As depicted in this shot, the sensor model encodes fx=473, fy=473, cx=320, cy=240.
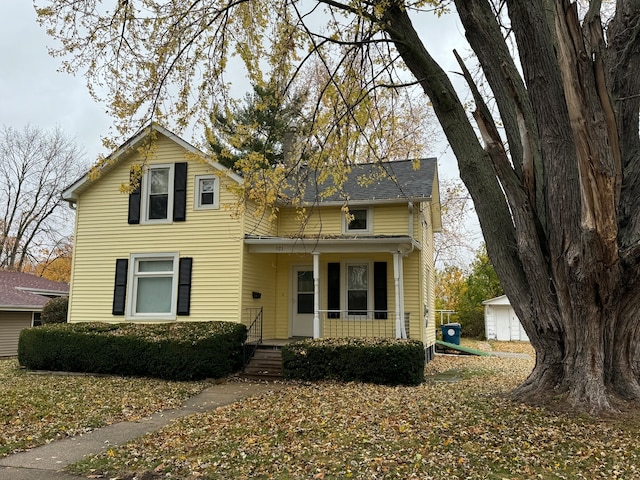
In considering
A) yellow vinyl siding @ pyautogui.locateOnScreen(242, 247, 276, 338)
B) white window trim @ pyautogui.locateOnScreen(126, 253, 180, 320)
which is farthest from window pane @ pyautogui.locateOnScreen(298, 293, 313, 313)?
white window trim @ pyautogui.locateOnScreen(126, 253, 180, 320)

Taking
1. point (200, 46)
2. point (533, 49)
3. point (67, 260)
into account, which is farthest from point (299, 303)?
point (67, 260)

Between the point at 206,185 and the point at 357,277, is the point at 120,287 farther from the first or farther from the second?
the point at 357,277

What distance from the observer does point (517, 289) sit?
19.5ft

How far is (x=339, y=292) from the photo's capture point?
42.9 ft

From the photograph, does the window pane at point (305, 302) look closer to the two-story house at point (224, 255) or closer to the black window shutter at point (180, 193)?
the two-story house at point (224, 255)

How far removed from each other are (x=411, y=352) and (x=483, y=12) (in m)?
6.31

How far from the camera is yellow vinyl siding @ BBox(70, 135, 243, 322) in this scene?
11.9m

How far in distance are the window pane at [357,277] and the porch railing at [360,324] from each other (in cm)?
73

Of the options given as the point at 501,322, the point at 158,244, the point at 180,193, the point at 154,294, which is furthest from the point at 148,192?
the point at 501,322

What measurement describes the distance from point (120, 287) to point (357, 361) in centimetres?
674

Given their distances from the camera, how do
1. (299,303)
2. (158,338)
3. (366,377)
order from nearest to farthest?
(366,377)
(158,338)
(299,303)

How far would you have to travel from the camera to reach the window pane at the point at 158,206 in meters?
12.6

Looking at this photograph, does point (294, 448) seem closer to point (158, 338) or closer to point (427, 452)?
point (427, 452)

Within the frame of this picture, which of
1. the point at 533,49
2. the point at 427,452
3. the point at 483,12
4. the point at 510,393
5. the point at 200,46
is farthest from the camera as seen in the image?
the point at 200,46
